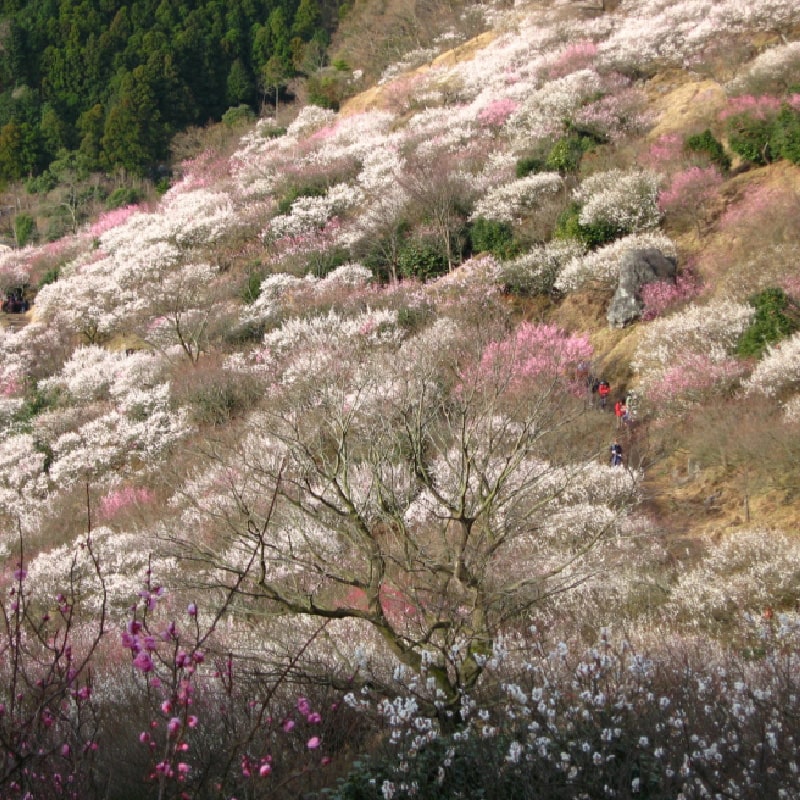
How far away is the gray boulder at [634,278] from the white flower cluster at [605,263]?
1.50ft

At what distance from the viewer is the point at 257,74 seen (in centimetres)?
5566

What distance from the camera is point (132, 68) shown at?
2195 inches

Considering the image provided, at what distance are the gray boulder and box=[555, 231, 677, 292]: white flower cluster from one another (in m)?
0.46

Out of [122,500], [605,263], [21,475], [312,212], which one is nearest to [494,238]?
[605,263]

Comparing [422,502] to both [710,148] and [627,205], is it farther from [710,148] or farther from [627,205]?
[710,148]

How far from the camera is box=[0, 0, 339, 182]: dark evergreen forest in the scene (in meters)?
51.3

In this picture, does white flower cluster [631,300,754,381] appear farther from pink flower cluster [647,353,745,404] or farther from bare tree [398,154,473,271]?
bare tree [398,154,473,271]

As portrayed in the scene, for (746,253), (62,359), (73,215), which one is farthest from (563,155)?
(73,215)

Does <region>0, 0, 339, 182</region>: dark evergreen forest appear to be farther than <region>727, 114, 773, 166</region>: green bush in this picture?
Yes

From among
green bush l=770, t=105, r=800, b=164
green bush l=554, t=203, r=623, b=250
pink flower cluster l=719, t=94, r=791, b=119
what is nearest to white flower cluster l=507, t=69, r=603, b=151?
pink flower cluster l=719, t=94, r=791, b=119

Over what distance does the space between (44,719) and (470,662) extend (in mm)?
2620

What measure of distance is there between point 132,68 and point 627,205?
1854 inches

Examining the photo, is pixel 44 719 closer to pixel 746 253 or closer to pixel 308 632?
pixel 308 632

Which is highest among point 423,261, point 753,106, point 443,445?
point 443,445
